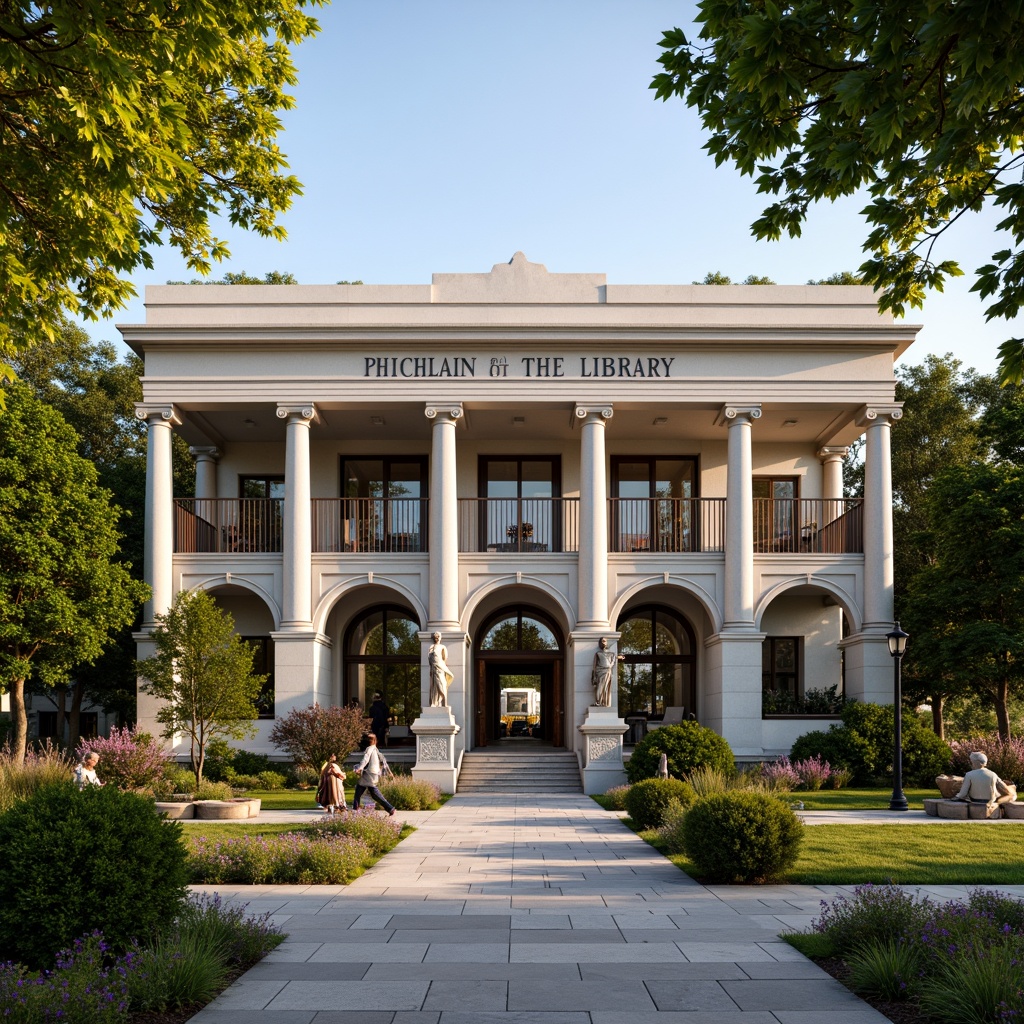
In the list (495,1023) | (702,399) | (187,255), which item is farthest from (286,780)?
(495,1023)

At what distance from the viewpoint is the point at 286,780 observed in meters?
26.4

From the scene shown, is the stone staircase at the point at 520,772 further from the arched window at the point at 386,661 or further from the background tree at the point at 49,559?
the background tree at the point at 49,559

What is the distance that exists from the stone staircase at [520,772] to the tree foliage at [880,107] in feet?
62.1

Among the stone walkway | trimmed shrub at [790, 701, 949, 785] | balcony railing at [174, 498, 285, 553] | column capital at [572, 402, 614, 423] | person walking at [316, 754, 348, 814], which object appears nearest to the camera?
the stone walkway

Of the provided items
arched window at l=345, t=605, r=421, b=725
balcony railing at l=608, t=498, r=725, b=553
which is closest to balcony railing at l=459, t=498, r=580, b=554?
balcony railing at l=608, t=498, r=725, b=553

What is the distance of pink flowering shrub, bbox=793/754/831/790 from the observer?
971 inches

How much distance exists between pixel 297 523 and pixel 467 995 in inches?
868

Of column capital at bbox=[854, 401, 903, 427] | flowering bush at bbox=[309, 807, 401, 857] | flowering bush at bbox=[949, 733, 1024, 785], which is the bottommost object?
flowering bush at bbox=[949, 733, 1024, 785]

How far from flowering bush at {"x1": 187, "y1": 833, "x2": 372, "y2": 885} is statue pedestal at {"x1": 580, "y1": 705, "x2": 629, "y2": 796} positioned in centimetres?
1417

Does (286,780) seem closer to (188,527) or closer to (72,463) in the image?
(188,527)

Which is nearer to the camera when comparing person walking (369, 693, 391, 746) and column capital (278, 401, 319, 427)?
column capital (278, 401, 319, 427)

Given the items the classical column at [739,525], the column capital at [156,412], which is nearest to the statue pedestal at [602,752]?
the classical column at [739,525]

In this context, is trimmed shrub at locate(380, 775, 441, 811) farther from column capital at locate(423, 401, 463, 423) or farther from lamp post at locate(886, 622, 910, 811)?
column capital at locate(423, 401, 463, 423)

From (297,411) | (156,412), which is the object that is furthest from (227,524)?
(297,411)
